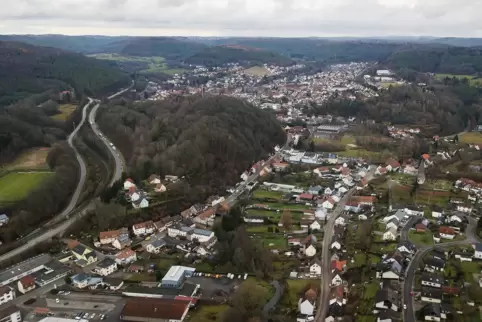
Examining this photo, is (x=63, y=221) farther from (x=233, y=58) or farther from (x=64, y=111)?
(x=233, y=58)

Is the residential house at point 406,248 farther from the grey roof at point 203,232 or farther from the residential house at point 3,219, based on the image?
the residential house at point 3,219

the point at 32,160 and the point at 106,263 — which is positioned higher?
the point at 32,160

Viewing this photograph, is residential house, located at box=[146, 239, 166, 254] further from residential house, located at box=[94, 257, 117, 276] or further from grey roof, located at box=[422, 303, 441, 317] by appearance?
grey roof, located at box=[422, 303, 441, 317]

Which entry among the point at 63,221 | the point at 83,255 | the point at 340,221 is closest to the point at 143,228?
the point at 83,255

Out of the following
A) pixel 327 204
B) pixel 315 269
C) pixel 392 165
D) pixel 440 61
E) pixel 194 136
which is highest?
pixel 440 61

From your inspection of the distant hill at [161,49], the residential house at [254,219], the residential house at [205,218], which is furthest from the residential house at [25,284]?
the distant hill at [161,49]

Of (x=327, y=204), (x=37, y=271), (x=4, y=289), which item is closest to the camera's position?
(x=4, y=289)
